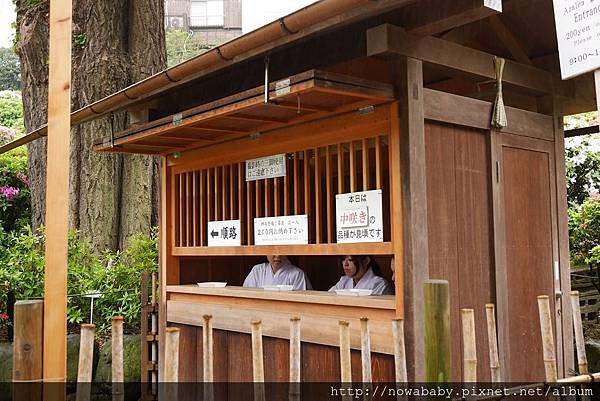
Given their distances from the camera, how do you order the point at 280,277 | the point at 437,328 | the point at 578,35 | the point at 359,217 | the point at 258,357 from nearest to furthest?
1. the point at 437,328
2. the point at 258,357
3. the point at 578,35
4. the point at 359,217
5. the point at 280,277

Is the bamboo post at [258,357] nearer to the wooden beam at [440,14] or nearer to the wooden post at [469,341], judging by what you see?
the wooden post at [469,341]

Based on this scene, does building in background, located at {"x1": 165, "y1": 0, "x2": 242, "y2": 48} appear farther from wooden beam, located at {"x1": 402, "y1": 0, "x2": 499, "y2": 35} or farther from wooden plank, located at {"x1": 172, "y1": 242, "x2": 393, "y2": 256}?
wooden beam, located at {"x1": 402, "y1": 0, "x2": 499, "y2": 35}

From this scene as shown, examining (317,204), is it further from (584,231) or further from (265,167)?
(584,231)

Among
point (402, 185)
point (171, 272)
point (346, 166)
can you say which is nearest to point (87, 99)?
point (171, 272)

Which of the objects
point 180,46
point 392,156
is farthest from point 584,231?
point 180,46

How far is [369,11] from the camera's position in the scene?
391cm

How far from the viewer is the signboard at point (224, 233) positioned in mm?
6098

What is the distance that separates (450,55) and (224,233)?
2.69m

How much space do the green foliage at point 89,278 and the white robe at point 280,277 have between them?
6.71 feet

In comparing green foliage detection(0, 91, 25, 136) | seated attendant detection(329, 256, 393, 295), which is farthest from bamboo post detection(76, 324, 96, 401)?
green foliage detection(0, 91, 25, 136)

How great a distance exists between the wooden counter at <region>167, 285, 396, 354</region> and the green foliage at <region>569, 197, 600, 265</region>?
16.8 ft

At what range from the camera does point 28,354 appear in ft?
9.16

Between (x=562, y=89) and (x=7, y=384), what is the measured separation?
6.52 metres

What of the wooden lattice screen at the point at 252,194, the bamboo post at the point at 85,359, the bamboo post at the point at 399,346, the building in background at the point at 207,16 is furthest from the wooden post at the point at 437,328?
the building in background at the point at 207,16
